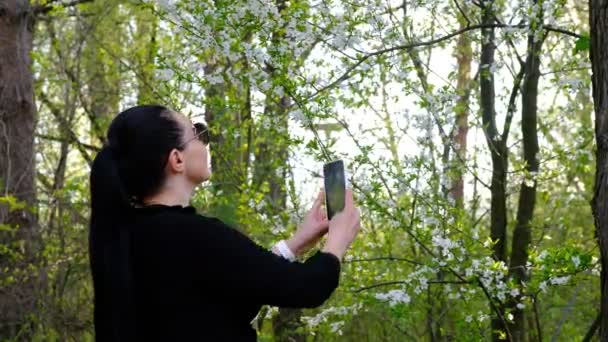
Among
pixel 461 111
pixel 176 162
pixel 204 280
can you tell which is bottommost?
pixel 204 280

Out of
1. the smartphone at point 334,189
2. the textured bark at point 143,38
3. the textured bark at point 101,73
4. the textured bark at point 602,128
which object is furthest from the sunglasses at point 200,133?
the textured bark at point 101,73

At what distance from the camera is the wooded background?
14.7 feet

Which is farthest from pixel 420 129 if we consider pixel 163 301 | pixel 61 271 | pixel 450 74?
pixel 163 301

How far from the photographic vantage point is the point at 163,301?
2059 mm

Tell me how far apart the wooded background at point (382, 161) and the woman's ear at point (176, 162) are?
1.22 metres

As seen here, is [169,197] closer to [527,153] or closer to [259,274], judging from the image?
[259,274]

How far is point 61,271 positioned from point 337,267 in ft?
16.9

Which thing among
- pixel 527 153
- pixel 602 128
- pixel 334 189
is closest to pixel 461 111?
pixel 527 153

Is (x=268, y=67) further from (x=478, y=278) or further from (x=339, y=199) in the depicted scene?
(x=339, y=199)

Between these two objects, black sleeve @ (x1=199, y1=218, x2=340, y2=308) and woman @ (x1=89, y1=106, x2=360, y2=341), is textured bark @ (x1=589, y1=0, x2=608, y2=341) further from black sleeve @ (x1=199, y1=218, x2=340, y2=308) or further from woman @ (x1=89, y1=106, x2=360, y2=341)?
black sleeve @ (x1=199, y1=218, x2=340, y2=308)

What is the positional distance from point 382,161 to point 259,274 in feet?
9.88

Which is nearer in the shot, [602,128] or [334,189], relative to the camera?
[334,189]

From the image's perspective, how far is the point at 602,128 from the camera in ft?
8.58

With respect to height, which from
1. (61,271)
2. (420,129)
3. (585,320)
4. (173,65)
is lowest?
(585,320)
